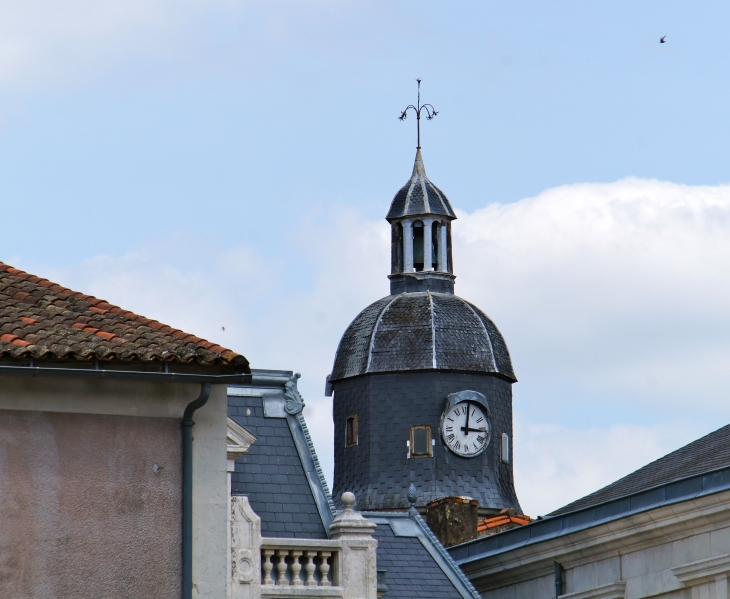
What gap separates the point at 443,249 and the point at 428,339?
3.51 m

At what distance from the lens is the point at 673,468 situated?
32.5 m

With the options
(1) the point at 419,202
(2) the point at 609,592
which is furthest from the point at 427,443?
(2) the point at 609,592

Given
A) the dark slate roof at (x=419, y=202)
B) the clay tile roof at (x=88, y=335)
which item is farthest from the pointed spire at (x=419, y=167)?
the clay tile roof at (x=88, y=335)

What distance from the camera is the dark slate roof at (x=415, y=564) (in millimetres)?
30155

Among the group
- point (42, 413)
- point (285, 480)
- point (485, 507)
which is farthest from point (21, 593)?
point (485, 507)

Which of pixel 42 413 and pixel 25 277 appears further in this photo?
pixel 25 277

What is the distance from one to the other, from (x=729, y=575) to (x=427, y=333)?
1421 inches

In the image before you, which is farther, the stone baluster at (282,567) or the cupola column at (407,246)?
the cupola column at (407,246)

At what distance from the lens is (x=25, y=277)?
21.4 meters

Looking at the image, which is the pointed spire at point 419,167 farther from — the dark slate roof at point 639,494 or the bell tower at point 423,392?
the dark slate roof at point 639,494

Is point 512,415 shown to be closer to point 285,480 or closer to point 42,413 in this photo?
point 285,480

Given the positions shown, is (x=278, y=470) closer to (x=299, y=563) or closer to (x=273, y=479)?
(x=273, y=479)

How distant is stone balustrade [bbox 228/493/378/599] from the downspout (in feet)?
4.90

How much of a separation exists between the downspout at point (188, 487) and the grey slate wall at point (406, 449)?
141ft
